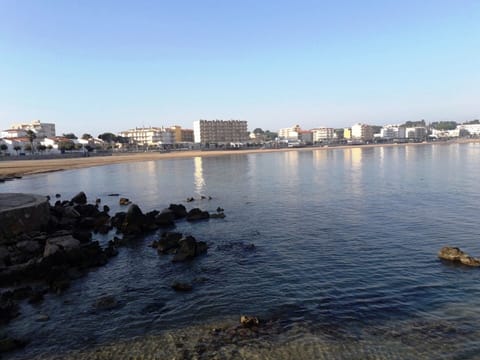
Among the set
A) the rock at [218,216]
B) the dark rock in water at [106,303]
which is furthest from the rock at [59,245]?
the rock at [218,216]

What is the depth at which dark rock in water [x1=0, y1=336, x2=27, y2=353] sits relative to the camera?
9522 millimetres

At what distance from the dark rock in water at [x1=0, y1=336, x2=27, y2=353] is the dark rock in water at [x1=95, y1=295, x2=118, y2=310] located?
2404mm

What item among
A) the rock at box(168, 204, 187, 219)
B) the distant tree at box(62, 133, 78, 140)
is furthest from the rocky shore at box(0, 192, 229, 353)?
the distant tree at box(62, 133, 78, 140)

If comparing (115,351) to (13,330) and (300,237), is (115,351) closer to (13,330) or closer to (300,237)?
(13,330)

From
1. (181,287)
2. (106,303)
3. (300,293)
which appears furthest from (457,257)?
(106,303)

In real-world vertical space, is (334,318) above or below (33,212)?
below

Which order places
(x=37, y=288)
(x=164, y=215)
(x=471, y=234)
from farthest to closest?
(x=164, y=215) < (x=471, y=234) < (x=37, y=288)

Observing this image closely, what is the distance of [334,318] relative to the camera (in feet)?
34.7

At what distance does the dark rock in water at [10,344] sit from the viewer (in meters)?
9.52

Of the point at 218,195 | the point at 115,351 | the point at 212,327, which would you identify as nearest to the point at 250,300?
the point at 212,327

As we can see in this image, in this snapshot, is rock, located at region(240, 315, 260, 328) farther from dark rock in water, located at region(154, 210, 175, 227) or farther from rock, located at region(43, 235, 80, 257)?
dark rock in water, located at region(154, 210, 175, 227)

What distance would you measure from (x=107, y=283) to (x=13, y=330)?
372 centimetres

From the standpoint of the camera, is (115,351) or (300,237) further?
(300,237)

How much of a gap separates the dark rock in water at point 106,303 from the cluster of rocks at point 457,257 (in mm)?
12481
